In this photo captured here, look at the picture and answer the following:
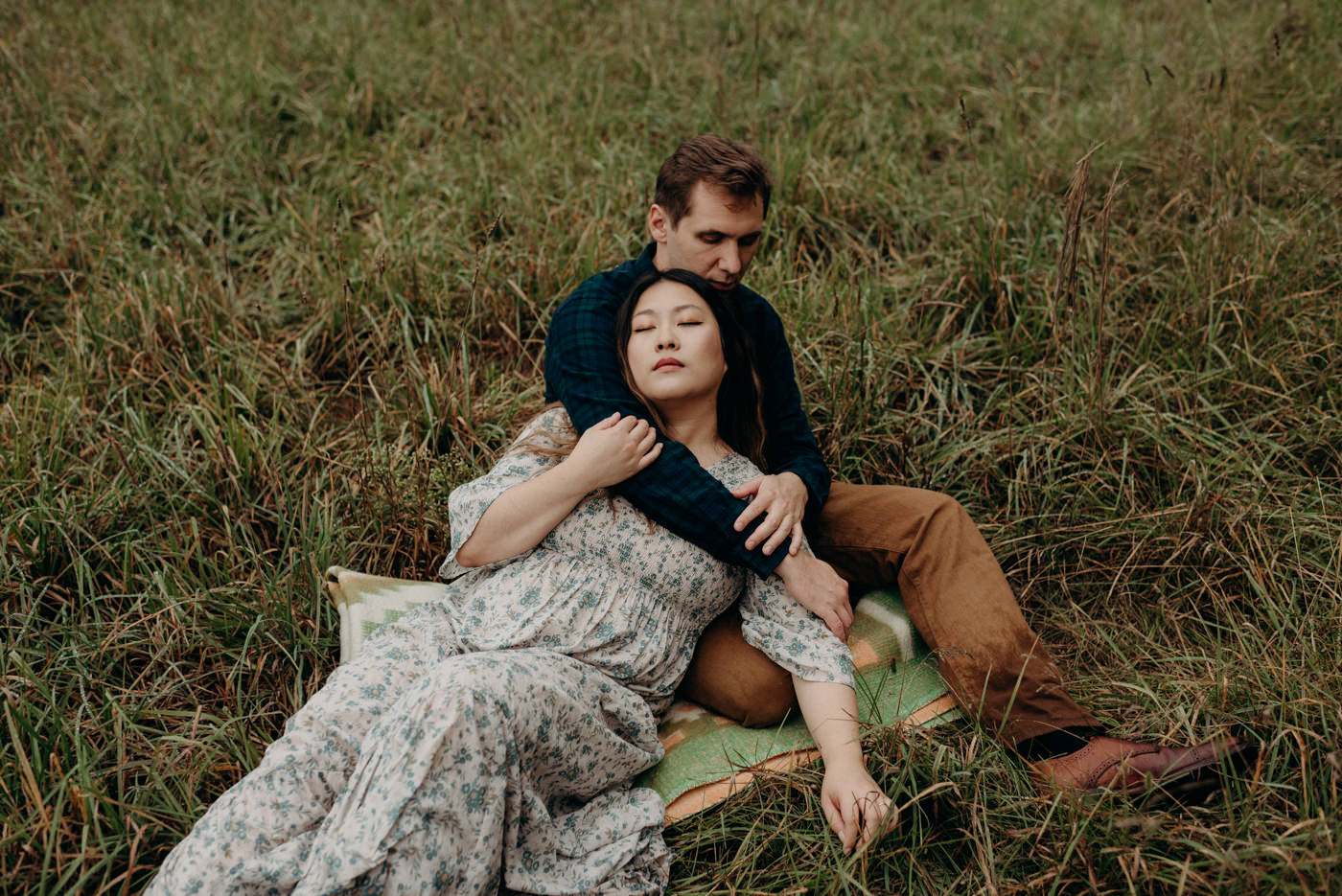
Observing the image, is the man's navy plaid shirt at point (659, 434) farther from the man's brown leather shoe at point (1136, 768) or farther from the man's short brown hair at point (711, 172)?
the man's brown leather shoe at point (1136, 768)

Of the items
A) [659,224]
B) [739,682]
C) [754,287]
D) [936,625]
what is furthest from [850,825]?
[754,287]

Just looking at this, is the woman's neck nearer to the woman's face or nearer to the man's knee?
the woman's face

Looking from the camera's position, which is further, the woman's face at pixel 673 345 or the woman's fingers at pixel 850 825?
the woman's face at pixel 673 345

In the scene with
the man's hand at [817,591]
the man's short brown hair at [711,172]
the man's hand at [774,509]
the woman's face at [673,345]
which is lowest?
the man's hand at [817,591]

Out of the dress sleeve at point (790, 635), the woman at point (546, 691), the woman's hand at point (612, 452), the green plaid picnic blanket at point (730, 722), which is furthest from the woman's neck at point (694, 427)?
the green plaid picnic blanket at point (730, 722)

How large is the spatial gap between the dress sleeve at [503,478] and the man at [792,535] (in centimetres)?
11

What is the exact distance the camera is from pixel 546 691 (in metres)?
1.97

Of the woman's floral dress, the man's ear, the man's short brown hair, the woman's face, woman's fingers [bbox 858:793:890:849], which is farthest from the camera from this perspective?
the man's ear

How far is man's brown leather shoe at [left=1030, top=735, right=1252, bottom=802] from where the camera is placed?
2.09m

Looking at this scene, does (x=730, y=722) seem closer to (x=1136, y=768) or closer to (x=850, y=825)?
(x=850, y=825)

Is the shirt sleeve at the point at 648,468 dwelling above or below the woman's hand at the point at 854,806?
above

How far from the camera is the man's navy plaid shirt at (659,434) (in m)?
2.35

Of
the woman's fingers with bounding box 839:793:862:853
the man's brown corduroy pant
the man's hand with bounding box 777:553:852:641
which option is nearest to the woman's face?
the man's hand with bounding box 777:553:852:641

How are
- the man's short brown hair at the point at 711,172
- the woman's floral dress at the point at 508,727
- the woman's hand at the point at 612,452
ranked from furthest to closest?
the man's short brown hair at the point at 711,172
the woman's hand at the point at 612,452
the woman's floral dress at the point at 508,727
